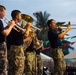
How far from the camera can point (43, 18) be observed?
41219 millimetres

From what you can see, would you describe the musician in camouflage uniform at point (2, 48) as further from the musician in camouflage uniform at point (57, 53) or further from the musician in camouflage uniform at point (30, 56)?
the musician in camouflage uniform at point (30, 56)

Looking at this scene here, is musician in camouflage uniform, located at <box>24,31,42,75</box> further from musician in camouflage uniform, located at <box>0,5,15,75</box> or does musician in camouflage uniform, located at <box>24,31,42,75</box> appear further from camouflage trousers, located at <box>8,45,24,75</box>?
musician in camouflage uniform, located at <box>0,5,15,75</box>

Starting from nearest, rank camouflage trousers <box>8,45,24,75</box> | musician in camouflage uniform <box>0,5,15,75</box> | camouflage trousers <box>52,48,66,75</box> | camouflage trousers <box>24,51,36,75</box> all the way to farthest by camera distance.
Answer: musician in camouflage uniform <box>0,5,15,75</box> < camouflage trousers <box>8,45,24,75</box> < camouflage trousers <box>52,48,66,75</box> < camouflage trousers <box>24,51,36,75</box>

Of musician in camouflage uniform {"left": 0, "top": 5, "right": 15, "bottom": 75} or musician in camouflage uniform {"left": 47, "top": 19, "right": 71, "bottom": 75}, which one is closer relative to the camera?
musician in camouflage uniform {"left": 0, "top": 5, "right": 15, "bottom": 75}

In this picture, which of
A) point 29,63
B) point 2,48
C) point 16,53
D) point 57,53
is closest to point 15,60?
point 16,53

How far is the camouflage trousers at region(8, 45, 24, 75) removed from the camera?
261 inches

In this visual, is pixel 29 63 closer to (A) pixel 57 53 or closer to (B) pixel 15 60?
(A) pixel 57 53

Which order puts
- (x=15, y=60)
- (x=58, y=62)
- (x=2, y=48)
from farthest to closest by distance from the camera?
(x=58, y=62), (x=15, y=60), (x=2, y=48)

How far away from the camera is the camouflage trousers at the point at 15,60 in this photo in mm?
6637

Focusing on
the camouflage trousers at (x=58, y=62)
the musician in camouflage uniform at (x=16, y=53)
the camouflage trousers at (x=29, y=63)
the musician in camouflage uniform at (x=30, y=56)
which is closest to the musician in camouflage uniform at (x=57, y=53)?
the camouflage trousers at (x=58, y=62)

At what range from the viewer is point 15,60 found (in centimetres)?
664

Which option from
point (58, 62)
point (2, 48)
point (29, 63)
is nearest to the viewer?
point (2, 48)

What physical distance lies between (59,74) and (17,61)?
5.28ft

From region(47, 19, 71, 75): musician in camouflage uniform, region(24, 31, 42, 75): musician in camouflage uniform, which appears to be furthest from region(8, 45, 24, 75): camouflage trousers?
region(24, 31, 42, 75): musician in camouflage uniform
